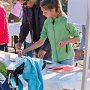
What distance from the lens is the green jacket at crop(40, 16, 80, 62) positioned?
112 inches

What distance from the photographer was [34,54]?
3490mm

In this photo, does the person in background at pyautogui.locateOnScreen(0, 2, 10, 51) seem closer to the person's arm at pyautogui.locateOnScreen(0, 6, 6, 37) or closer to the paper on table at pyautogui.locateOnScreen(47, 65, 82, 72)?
the person's arm at pyautogui.locateOnScreen(0, 6, 6, 37)

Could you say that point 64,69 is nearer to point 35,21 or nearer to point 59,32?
point 59,32

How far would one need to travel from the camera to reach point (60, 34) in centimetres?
287

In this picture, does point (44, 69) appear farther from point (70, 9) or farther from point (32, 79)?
point (70, 9)

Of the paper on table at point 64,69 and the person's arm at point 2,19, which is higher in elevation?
the person's arm at point 2,19

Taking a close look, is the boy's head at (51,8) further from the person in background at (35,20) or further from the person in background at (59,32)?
the person in background at (35,20)

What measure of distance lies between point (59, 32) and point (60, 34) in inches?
0.7

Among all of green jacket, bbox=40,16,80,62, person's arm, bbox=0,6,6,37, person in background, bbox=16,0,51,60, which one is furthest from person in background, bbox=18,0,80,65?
person's arm, bbox=0,6,6,37

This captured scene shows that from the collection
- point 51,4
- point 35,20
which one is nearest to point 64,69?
point 51,4

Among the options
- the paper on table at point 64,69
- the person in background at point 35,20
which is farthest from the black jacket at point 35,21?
the paper on table at point 64,69

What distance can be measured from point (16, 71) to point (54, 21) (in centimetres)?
87

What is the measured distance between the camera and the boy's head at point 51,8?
273 cm

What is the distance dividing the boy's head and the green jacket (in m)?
0.08
